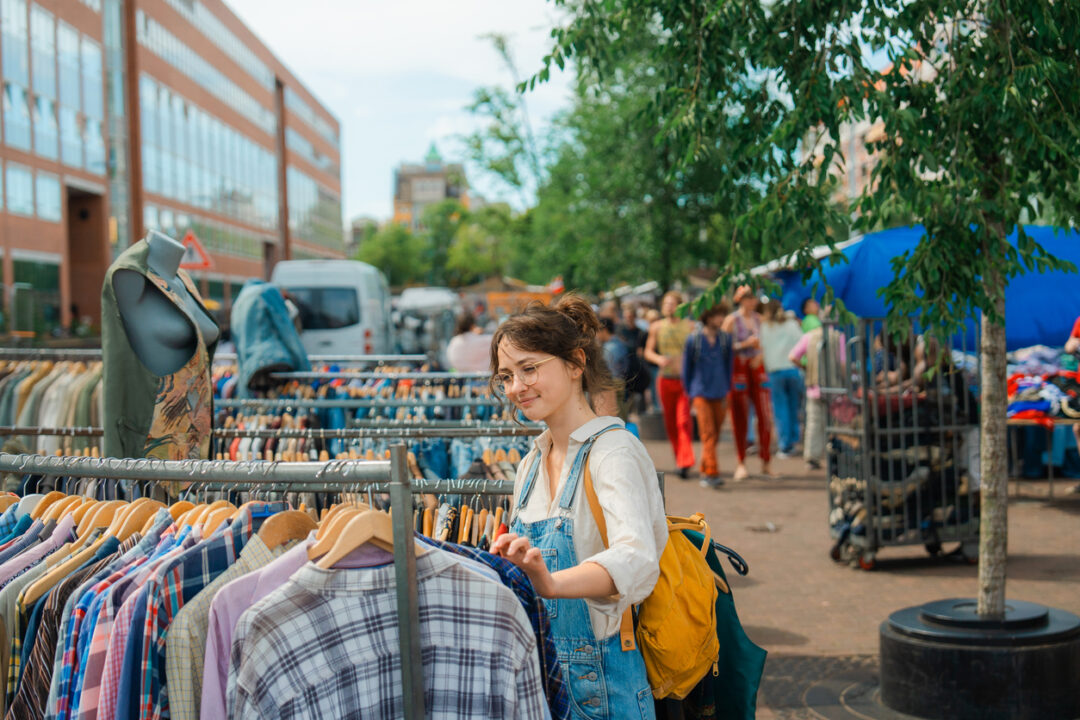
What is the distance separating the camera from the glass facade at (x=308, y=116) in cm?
8581

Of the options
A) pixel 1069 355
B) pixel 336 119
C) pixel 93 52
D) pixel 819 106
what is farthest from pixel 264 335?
pixel 336 119

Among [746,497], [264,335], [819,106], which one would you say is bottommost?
[746,497]

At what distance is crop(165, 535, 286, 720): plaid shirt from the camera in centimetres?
210

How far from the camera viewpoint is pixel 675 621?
8.35ft

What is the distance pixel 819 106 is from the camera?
4348mm

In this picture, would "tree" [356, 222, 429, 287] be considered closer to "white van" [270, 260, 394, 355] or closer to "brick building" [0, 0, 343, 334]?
"brick building" [0, 0, 343, 334]

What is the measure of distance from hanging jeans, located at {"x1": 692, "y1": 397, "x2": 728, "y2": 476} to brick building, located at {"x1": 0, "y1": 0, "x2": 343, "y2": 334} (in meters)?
22.3

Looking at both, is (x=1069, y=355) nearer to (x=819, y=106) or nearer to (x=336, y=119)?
(x=819, y=106)

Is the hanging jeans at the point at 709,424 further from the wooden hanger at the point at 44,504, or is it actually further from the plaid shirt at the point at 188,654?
the plaid shirt at the point at 188,654

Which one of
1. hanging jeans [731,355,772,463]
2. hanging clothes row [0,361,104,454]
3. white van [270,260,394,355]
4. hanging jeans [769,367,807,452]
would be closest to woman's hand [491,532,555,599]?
hanging clothes row [0,361,104,454]

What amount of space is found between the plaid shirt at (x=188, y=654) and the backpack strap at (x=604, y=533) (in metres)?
0.81

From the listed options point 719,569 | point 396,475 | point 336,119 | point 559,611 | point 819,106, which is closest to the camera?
point 396,475

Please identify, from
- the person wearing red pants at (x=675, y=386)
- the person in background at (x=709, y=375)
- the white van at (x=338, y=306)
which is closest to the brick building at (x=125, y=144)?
the white van at (x=338, y=306)

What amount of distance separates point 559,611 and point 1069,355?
8.41 meters
